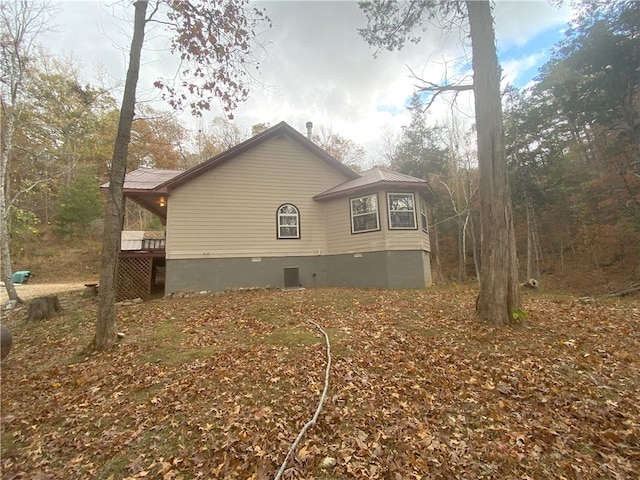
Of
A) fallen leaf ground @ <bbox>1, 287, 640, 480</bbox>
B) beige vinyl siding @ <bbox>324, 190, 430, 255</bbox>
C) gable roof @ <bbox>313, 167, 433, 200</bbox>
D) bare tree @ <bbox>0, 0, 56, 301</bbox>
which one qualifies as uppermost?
bare tree @ <bbox>0, 0, 56, 301</bbox>

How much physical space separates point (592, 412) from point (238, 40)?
9316 millimetres

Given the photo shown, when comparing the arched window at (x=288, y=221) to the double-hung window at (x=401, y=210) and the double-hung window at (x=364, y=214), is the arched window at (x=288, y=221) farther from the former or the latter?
the double-hung window at (x=401, y=210)

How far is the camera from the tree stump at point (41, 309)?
749 cm

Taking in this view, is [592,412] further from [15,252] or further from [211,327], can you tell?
[15,252]

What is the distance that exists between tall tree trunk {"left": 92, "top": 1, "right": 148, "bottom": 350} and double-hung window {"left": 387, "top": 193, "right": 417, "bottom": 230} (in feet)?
28.7

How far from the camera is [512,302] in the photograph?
5.58 metres

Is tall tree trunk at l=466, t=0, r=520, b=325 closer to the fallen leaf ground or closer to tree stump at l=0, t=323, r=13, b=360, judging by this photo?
the fallen leaf ground

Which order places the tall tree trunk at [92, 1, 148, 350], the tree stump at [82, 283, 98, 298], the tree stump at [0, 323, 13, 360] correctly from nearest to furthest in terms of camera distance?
the tree stump at [0, 323, 13, 360]
the tall tree trunk at [92, 1, 148, 350]
the tree stump at [82, 283, 98, 298]

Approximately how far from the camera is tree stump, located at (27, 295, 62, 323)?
7495 mm

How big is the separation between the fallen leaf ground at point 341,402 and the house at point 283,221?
5257 millimetres

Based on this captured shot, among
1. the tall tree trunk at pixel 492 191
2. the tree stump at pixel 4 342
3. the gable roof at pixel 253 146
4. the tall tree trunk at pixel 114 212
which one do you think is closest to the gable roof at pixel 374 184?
the gable roof at pixel 253 146

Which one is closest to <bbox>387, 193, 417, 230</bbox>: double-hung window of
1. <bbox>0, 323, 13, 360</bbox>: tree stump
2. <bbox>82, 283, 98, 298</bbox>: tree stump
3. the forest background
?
the forest background

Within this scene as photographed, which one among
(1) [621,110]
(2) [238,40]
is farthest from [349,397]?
(1) [621,110]

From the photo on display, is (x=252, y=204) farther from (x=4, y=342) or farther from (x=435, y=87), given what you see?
(x=4, y=342)
